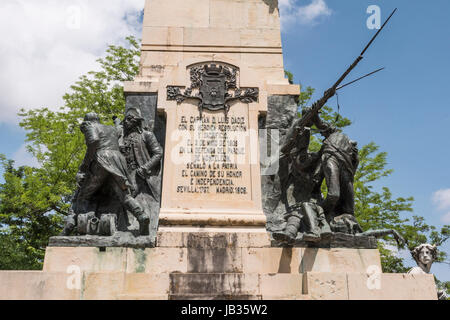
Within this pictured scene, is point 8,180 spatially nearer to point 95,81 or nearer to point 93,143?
point 95,81

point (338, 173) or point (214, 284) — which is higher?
point (338, 173)

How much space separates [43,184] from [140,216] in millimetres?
11910

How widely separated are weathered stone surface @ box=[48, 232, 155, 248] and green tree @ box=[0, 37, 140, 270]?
1080cm

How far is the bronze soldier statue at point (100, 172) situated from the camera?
7.53 metres

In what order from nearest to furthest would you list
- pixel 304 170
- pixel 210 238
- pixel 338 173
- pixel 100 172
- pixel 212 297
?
pixel 212 297
pixel 210 238
pixel 100 172
pixel 338 173
pixel 304 170

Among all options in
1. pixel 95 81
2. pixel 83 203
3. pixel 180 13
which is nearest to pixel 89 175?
pixel 83 203

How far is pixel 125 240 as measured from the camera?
702 centimetres

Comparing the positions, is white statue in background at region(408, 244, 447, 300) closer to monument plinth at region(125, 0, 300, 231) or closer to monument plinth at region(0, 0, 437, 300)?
monument plinth at region(0, 0, 437, 300)

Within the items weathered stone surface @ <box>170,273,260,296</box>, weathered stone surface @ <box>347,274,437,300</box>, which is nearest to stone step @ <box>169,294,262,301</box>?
weathered stone surface @ <box>170,273,260,296</box>

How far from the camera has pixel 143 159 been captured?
804 cm

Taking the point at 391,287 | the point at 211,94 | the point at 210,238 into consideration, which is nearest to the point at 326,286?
the point at 391,287

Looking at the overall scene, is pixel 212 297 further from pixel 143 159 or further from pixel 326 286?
pixel 143 159

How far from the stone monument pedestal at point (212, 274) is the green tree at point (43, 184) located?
1129cm

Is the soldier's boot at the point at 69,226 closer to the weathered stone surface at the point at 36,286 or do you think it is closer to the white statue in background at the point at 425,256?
the weathered stone surface at the point at 36,286
